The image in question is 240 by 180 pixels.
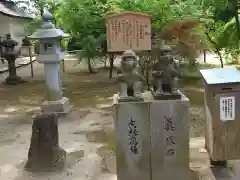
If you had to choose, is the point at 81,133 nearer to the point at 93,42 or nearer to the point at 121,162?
the point at 121,162

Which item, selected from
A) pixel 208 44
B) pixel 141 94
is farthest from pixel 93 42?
pixel 141 94

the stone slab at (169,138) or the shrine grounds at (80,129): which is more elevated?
the stone slab at (169,138)

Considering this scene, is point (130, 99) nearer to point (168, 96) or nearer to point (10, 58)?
point (168, 96)

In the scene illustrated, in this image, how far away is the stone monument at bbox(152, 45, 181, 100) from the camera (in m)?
3.97

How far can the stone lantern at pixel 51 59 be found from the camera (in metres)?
7.80

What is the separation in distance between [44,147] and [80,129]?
198 centimetres

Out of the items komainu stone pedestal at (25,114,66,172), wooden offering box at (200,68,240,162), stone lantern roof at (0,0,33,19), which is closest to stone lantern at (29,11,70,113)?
komainu stone pedestal at (25,114,66,172)

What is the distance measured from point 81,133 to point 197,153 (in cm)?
229

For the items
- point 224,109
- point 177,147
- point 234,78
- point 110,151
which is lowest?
point 110,151

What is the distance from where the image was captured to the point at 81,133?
6578mm

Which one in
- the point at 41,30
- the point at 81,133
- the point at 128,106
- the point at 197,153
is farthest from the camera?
the point at 41,30

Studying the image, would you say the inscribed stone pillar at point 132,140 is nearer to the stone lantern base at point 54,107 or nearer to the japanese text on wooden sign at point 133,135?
the japanese text on wooden sign at point 133,135

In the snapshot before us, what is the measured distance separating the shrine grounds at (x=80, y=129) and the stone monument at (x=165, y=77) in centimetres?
119

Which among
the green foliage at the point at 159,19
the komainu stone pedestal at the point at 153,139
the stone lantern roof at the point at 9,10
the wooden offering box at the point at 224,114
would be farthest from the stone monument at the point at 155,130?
the stone lantern roof at the point at 9,10
